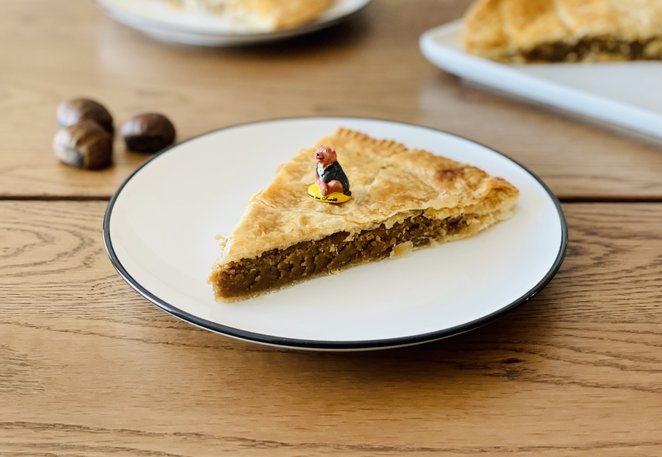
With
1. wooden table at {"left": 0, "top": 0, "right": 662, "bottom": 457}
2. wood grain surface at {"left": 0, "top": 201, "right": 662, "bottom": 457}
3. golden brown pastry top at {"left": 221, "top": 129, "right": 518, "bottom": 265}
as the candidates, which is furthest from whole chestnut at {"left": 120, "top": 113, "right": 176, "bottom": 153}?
wood grain surface at {"left": 0, "top": 201, "right": 662, "bottom": 457}

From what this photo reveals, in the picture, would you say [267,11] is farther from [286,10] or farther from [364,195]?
[364,195]

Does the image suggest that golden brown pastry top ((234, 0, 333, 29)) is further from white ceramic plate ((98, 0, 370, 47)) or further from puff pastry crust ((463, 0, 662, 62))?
puff pastry crust ((463, 0, 662, 62))

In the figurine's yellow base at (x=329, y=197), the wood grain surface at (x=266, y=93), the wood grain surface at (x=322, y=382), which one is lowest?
the wood grain surface at (x=266, y=93)

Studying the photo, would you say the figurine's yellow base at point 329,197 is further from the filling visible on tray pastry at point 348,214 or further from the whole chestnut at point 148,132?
the whole chestnut at point 148,132

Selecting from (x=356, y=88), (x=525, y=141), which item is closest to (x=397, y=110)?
(x=356, y=88)

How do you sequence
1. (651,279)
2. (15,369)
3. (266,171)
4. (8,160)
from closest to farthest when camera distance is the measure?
(15,369) → (651,279) → (266,171) → (8,160)

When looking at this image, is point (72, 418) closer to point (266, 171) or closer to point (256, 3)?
point (266, 171)

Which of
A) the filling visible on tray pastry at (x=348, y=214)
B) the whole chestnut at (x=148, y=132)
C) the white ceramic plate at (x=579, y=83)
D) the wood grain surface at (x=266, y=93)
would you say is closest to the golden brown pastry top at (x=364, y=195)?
the filling visible on tray pastry at (x=348, y=214)
